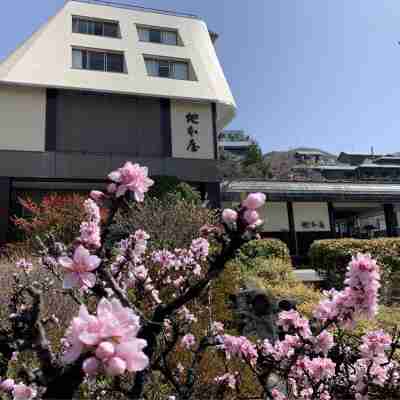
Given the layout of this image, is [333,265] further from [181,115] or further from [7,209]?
[7,209]

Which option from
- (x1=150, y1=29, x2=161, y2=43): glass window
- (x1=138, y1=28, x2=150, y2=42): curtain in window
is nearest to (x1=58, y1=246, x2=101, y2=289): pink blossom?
(x1=138, y1=28, x2=150, y2=42): curtain in window

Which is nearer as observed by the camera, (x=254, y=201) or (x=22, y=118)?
(x=254, y=201)

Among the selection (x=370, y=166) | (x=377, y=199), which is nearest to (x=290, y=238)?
(x=377, y=199)

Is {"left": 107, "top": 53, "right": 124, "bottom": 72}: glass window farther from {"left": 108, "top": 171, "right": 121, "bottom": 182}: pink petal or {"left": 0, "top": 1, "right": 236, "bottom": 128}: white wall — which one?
{"left": 108, "top": 171, "right": 121, "bottom": 182}: pink petal

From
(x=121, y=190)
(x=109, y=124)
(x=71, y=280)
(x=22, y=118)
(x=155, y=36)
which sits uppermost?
(x=155, y=36)

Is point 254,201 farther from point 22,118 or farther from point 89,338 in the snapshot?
point 22,118

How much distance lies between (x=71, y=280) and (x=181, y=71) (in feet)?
63.9

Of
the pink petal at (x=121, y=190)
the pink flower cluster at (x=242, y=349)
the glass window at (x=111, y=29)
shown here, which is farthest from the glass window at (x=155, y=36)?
the pink petal at (x=121, y=190)

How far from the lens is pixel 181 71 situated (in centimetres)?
1958

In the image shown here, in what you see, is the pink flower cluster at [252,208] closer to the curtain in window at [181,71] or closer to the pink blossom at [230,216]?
the pink blossom at [230,216]

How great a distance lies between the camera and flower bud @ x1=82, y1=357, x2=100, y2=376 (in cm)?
96

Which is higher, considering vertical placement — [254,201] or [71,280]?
[254,201]

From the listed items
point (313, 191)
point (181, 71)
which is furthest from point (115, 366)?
point (181, 71)

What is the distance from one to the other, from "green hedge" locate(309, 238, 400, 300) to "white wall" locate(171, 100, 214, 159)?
9.35 m
